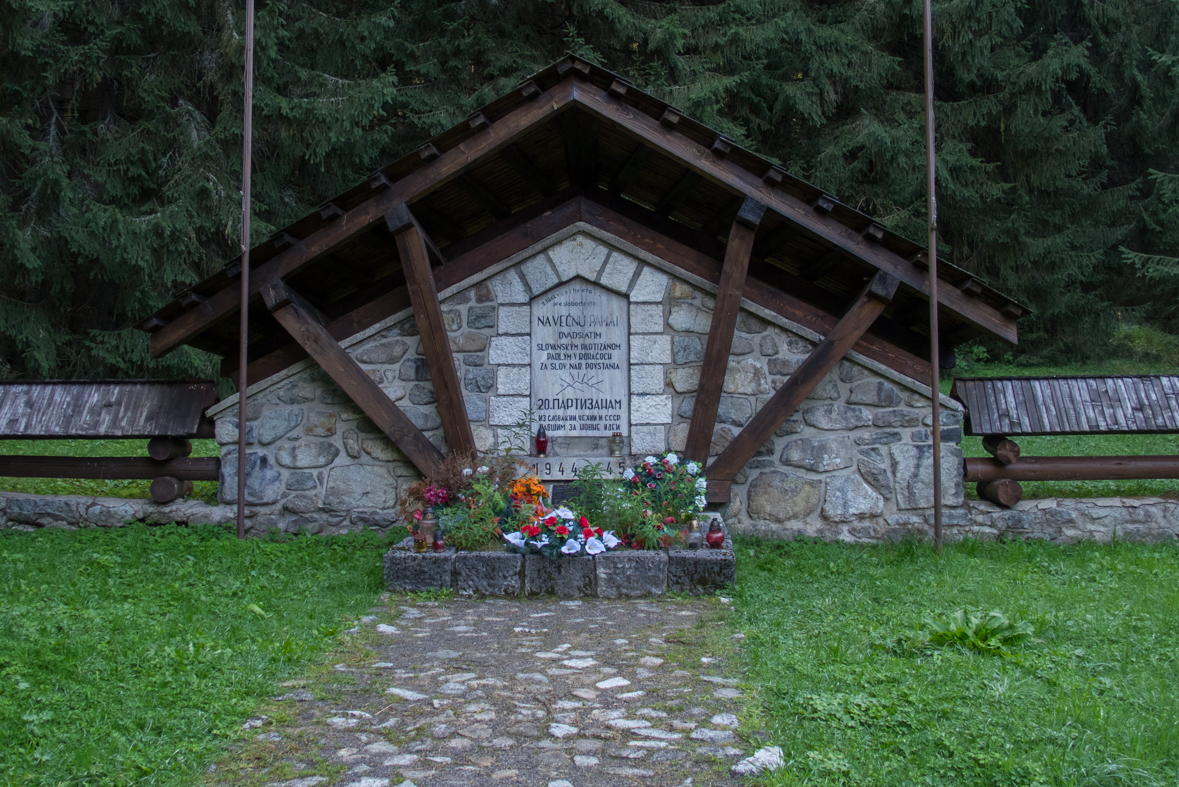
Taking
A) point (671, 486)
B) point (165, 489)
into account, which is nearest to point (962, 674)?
point (671, 486)

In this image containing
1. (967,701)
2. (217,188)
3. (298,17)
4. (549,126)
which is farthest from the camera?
(298,17)

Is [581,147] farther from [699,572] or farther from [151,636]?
[151,636]

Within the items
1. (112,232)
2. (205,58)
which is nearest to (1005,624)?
(112,232)

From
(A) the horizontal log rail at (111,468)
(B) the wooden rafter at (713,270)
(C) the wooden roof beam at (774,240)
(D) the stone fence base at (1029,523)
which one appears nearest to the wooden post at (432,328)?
(B) the wooden rafter at (713,270)

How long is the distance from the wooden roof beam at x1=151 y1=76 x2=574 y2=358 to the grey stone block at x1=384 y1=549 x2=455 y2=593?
8.76ft

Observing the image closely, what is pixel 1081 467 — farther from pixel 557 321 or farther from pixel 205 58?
pixel 205 58

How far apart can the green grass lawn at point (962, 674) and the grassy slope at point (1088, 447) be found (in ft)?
5.82

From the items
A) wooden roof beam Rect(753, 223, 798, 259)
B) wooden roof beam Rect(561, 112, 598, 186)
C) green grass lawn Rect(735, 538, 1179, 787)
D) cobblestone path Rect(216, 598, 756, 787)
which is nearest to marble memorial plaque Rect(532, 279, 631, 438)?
wooden roof beam Rect(561, 112, 598, 186)

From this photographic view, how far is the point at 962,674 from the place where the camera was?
3.79 m

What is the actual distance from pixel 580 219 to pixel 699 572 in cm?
342

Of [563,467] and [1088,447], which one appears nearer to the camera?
[563,467]

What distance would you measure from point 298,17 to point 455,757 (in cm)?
1535

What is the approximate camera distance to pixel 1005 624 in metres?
4.34

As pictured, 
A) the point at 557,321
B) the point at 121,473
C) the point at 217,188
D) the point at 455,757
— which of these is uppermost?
the point at 217,188
